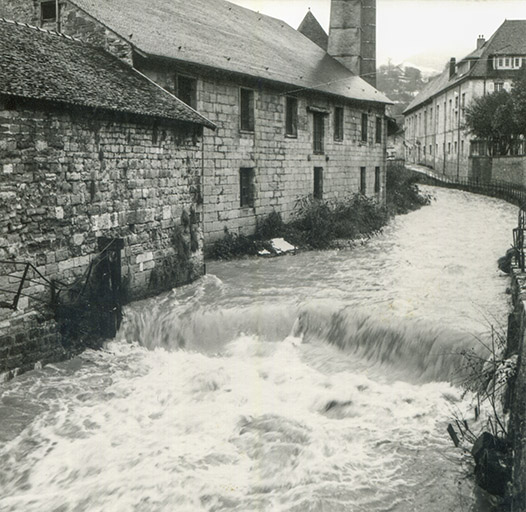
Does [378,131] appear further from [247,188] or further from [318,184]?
[247,188]

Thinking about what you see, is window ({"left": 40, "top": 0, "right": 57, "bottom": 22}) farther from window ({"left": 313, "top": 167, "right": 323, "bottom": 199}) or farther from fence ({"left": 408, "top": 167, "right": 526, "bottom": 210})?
fence ({"left": 408, "top": 167, "right": 526, "bottom": 210})

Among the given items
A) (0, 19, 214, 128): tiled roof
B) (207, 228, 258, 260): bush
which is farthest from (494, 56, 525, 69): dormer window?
(0, 19, 214, 128): tiled roof

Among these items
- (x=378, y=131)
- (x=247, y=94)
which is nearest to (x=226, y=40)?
(x=247, y=94)

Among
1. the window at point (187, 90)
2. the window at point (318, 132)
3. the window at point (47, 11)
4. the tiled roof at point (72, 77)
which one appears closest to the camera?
the tiled roof at point (72, 77)

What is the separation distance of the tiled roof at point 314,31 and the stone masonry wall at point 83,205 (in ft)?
66.8

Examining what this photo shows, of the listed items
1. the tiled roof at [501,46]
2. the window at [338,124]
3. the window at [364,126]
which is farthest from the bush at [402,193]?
Result: the tiled roof at [501,46]

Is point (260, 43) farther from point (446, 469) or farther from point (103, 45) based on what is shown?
point (446, 469)

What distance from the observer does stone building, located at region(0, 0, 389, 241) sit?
1484 cm

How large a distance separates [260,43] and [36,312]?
14.5 metres

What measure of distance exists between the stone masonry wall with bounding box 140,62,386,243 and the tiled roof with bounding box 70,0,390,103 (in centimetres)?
43

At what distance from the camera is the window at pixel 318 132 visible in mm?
21844

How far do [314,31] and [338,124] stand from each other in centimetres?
1081

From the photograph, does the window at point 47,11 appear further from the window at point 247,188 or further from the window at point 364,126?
the window at point 364,126

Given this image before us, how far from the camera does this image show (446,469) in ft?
22.2
